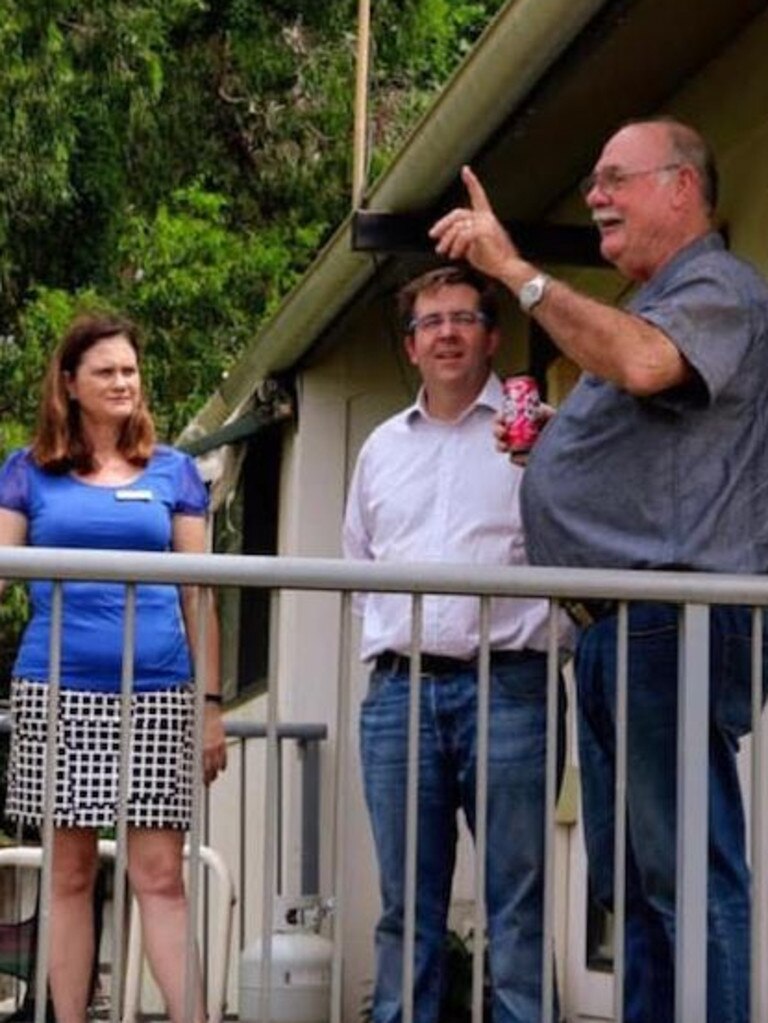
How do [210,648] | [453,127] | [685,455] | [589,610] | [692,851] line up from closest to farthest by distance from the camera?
[692,851] → [685,455] → [589,610] → [210,648] → [453,127]

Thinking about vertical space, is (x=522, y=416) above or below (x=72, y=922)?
above

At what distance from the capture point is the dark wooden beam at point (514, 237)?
24.6 feet

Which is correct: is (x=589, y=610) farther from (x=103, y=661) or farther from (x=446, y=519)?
(x=103, y=661)

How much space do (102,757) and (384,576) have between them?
938 mm

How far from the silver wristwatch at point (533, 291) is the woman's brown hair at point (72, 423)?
1.15m

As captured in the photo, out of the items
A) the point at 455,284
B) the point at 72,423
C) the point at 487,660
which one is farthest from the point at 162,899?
the point at 455,284

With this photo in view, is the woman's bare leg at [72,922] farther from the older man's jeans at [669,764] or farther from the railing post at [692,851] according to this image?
the railing post at [692,851]

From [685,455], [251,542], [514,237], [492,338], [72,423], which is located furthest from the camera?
[251,542]

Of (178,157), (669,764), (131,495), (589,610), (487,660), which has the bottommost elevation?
(669,764)

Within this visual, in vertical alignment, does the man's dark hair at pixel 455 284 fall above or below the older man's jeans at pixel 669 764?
above

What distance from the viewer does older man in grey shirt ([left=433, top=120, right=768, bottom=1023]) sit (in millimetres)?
4281

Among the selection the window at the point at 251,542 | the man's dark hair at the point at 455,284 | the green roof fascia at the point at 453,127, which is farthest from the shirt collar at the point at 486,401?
the window at the point at 251,542

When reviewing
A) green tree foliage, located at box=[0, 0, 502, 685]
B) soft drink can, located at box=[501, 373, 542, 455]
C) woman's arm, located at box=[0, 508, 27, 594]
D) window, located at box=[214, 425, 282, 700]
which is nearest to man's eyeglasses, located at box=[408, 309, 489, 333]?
soft drink can, located at box=[501, 373, 542, 455]

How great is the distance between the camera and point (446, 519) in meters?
4.92
